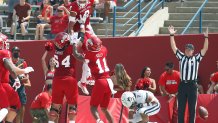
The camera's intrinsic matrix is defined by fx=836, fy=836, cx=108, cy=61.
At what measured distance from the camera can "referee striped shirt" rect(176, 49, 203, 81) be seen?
62.5 ft

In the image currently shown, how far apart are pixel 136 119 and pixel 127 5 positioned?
7.82 metres

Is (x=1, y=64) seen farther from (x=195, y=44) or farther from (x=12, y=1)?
(x=12, y=1)

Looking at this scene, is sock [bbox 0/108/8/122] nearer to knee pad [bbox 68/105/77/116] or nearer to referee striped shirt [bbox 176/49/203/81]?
knee pad [bbox 68/105/77/116]

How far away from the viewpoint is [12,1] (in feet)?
85.3

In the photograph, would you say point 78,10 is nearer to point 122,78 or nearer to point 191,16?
point 122,78

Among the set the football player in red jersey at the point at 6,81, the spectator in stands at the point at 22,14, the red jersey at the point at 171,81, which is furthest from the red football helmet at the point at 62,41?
the spectator in stands at the point at 22,14

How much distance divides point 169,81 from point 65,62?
318 centimetres

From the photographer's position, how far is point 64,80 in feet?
60.2

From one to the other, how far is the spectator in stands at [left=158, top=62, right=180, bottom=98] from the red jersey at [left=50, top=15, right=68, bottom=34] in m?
3.40

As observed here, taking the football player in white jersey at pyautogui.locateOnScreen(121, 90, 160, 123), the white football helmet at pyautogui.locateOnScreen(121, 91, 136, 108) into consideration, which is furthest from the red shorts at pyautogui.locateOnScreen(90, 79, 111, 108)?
the white football helmet at pyautogui.locateOnScreen(121, 91, 136, 108)

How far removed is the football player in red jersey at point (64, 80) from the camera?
18.3 metres

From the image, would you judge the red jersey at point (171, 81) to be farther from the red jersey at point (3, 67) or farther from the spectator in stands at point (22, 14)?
the spectator in stands at point (22, 14)

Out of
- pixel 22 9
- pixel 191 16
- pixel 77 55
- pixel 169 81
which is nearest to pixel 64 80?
pixel 77 55

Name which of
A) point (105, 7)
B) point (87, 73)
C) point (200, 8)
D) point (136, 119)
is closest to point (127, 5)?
point (105, 7)
